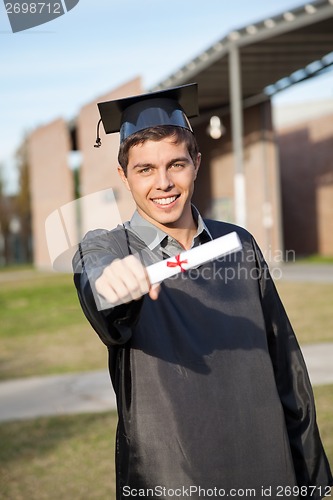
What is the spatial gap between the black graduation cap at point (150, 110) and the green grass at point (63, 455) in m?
3.21

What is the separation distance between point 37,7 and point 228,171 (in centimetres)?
2523

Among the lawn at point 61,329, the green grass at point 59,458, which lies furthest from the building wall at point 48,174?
the green grass at point 59,458

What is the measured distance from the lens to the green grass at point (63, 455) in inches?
185

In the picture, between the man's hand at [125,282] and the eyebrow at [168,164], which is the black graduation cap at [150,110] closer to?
the eyebrow at [168,164]

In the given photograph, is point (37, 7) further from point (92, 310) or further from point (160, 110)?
point (92, 310)

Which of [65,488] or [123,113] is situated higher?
[123,113]

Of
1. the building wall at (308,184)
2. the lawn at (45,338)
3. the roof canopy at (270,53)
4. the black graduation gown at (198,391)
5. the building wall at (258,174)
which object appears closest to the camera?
the black graduation gown at (198,391)

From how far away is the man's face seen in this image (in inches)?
71.1

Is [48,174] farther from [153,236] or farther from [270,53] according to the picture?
[153,236]

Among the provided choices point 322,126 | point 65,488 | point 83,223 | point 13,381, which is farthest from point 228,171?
point 83,223

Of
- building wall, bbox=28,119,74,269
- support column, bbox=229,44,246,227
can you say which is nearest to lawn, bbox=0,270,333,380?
support column, bbox=229,44,246,227

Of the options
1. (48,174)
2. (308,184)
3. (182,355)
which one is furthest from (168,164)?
(48,174)

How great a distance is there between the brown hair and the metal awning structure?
46.0ft

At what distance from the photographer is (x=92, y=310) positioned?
152 centimetres
